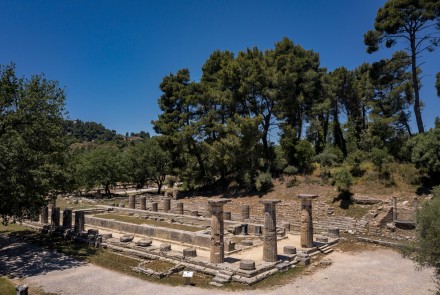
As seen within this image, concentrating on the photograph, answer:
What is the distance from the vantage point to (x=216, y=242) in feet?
52.2

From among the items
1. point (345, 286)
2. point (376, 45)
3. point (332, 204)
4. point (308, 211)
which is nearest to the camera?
point (345, 286)

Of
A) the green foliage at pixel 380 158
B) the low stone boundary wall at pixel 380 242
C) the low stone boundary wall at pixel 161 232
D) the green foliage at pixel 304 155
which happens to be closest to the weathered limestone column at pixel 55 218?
the low stone boundary wall at pixel 161 232

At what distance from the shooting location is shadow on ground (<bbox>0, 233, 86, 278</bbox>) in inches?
639

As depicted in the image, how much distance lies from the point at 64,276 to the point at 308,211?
1259cm

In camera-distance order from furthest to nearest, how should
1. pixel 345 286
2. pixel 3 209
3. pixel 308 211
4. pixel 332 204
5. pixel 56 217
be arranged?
pixel 332 204 < pixel 56 217 < pixel 308 211 < pixel 3 209 < pixel 345 286

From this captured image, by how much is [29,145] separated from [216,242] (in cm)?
1075

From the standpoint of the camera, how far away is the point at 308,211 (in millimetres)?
19453

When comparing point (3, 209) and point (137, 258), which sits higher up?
point (3, 209)

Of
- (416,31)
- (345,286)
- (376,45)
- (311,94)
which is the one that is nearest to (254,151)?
(311,94)

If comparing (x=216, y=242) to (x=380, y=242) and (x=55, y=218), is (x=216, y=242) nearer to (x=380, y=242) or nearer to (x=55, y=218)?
(x=380, y=242)

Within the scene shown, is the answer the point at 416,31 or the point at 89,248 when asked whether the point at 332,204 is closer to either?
the point at 416,31

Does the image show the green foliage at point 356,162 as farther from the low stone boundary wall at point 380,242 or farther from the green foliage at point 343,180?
the low stone boundary wall at point 380,242

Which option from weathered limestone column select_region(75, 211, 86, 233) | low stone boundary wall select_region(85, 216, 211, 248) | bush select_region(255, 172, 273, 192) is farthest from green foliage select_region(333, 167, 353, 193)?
weathered limestone column select_region(75, 211, 86, 233)

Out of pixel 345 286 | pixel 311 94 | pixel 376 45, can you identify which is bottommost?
pixel 345 286
